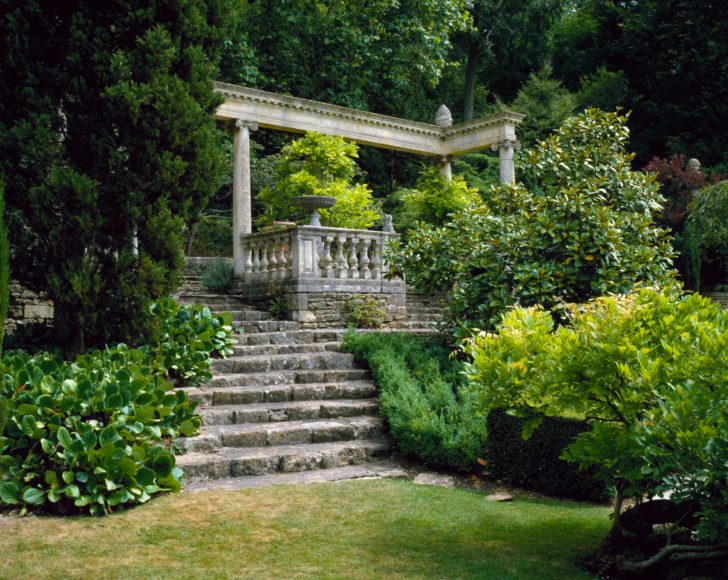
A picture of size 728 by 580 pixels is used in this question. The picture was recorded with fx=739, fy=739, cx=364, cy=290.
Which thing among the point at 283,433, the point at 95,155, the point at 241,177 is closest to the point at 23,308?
the point at 95,155

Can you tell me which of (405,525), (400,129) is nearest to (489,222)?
(405,525)

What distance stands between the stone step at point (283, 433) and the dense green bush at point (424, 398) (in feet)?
1.07

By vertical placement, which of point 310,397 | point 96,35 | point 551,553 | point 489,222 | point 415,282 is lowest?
point 551,553

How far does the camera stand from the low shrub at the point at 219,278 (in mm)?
13750

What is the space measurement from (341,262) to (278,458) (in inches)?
224

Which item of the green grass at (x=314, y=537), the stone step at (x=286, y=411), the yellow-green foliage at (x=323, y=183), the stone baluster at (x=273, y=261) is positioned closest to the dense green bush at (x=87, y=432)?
the green grass at (x=314, y=537)

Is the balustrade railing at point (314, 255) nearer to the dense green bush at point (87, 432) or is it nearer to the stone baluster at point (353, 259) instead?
the stone baluster at point (353, 259)

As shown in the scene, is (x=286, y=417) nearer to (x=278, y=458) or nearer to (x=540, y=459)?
(x=278, y=458)

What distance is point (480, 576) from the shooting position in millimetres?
4449

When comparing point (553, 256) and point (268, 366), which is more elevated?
point (553, 256)

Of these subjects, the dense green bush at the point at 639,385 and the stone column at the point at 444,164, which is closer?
the dense green bush at the point at 639,385

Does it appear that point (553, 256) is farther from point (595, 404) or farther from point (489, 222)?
point (595, 404)

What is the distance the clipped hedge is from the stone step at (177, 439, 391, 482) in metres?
1.25

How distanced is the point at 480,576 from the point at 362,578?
712 millimetres
